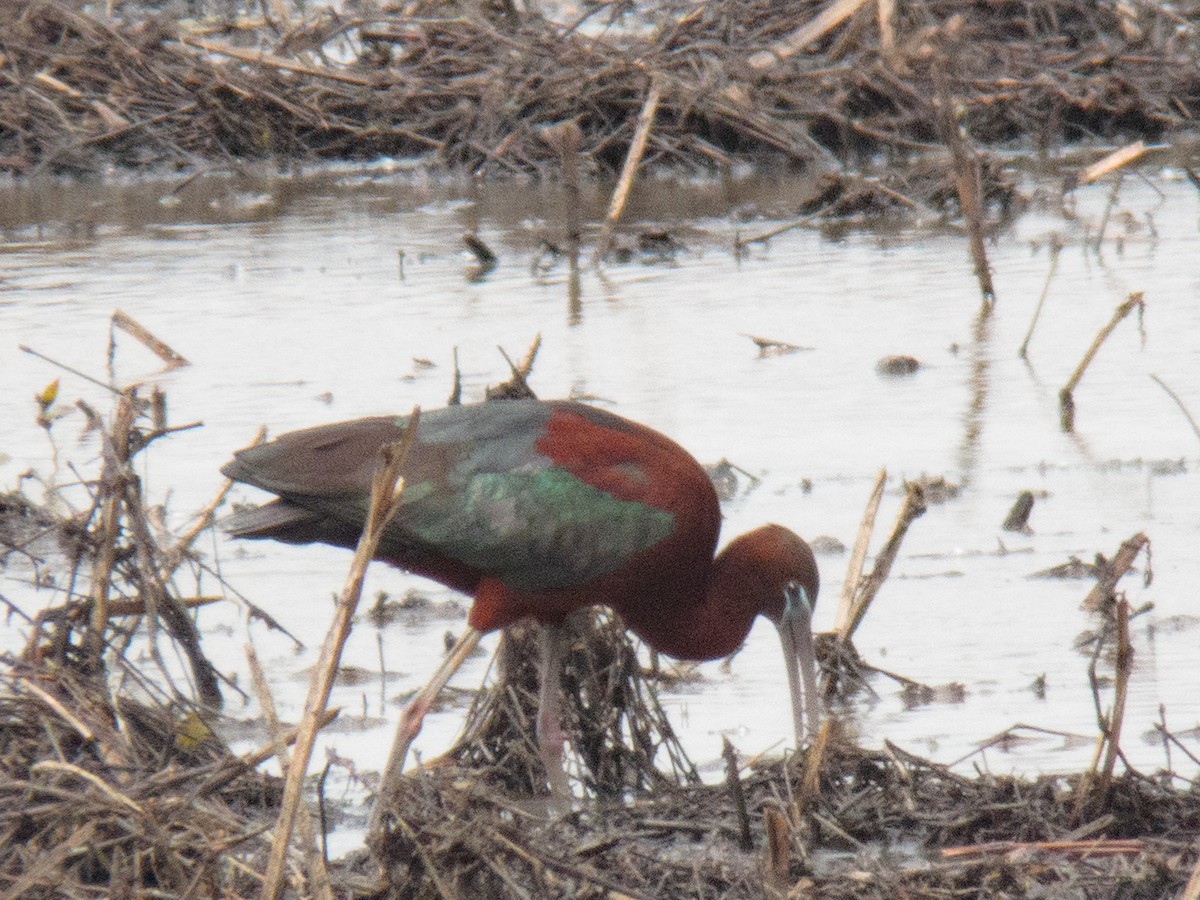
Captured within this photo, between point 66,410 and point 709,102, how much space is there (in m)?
6.68

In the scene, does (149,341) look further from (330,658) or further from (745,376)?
(330,658)

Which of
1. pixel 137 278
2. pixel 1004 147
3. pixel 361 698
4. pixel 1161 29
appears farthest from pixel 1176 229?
pixel 361 698

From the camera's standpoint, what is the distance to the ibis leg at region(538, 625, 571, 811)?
5230 mm

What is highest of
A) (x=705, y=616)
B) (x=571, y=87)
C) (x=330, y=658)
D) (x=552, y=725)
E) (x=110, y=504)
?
(x=571, y=87)

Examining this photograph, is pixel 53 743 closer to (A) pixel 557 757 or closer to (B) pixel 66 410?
(A) pixel 557 757

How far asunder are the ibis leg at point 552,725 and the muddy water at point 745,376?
0.35 metres

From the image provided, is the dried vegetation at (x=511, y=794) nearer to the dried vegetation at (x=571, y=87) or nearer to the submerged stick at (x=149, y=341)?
the submerged stick at (x=149, y=341)

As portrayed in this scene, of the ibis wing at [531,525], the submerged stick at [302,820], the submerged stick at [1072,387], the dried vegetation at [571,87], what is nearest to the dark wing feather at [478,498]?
the ibis wing at [531,525]

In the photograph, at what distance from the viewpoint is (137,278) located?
11.7 meters

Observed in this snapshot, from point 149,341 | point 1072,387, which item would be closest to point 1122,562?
point 1072,387

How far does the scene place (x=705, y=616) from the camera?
18.2 feet

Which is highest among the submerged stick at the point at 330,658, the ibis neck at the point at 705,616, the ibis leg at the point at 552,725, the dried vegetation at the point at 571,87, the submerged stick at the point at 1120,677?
the dried vegetation at the point at 571,87

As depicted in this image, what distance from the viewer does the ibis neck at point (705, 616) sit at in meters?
5.50

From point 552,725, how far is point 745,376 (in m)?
3.97
